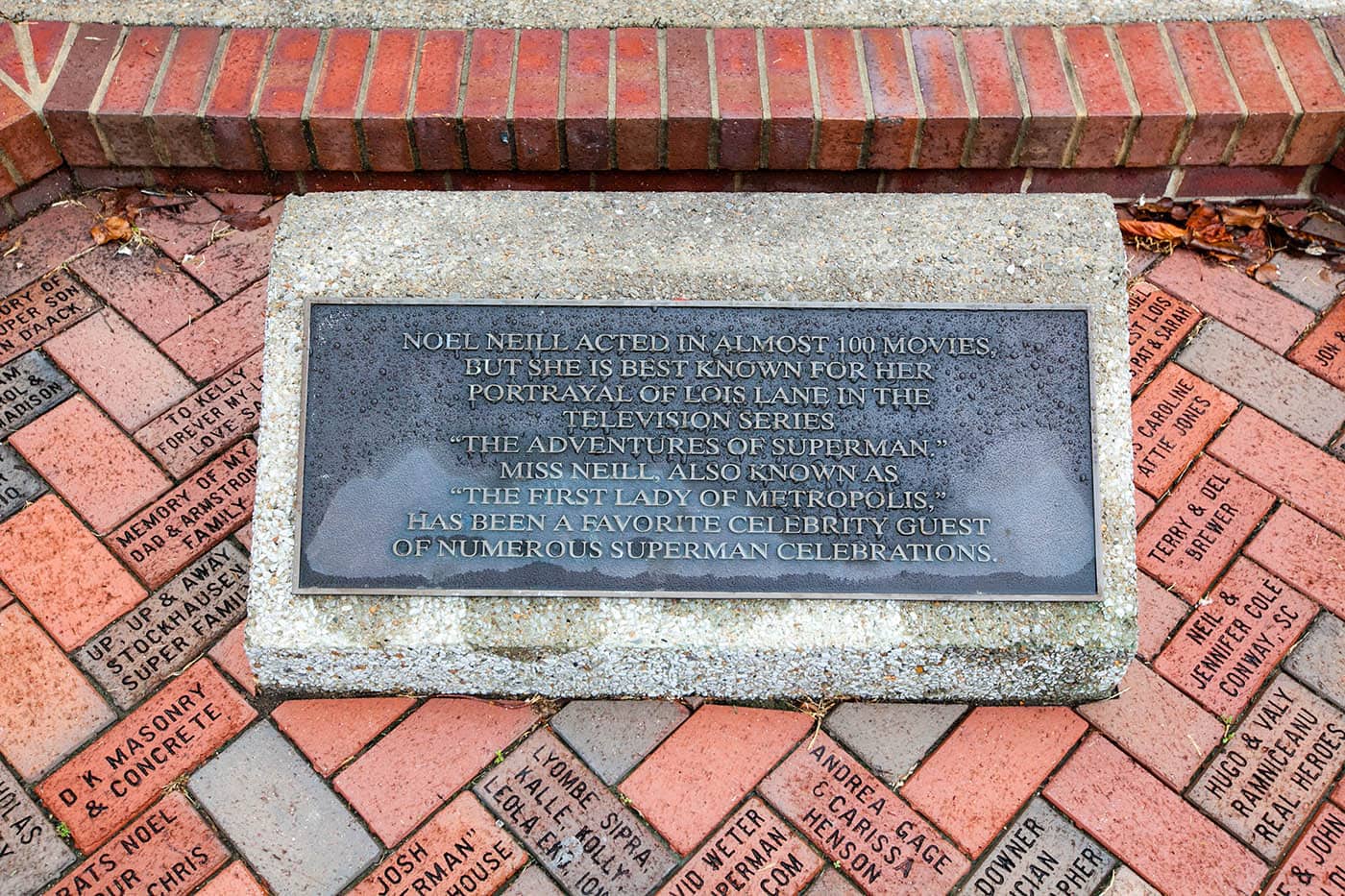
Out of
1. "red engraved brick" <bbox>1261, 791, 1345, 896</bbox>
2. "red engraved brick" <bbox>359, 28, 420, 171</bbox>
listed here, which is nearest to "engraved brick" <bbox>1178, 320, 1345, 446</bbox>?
"red engraved brick" <bbox>1261, 791, 1345, 896</bbox>

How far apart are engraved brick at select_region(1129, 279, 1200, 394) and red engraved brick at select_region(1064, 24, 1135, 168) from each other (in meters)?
0.35

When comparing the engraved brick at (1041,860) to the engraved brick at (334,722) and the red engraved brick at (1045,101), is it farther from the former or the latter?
the red engraved brick at (1045,101)

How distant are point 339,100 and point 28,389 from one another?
101 cm

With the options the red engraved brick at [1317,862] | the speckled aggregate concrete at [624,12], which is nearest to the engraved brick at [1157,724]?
the red engraved brick at [1317,862]

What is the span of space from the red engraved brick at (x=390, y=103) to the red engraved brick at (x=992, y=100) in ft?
4.55

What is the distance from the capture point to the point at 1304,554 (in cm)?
240

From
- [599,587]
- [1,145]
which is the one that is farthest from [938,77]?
[1,145]

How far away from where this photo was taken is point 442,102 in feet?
8.50

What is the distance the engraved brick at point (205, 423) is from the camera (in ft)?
8.14

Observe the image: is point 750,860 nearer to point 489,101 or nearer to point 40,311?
point 489,101

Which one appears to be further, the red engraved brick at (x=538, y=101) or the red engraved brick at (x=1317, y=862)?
the red engraved brick at (x=538, y=101)

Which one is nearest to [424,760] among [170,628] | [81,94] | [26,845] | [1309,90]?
[170,628]

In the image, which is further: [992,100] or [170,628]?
[992,100]

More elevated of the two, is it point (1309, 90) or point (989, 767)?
point (1309, 90)
